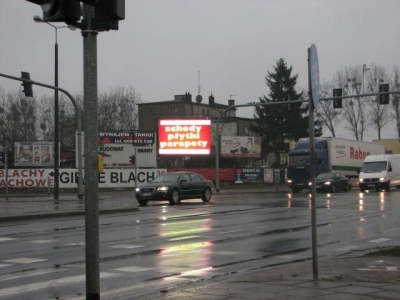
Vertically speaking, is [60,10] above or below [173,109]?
below

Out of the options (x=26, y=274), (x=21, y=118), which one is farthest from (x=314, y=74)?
(x=21, y=118)

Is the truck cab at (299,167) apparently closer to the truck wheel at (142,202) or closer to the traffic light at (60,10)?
the truck wheel at (142,202)

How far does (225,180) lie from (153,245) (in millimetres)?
47806

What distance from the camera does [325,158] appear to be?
48156 millimetres

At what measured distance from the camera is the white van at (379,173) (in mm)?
43812

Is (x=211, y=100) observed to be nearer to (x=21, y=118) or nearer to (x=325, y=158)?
(x=21, y=118)

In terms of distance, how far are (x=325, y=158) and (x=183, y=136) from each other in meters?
→ 14.7

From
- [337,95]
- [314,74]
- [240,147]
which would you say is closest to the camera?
[314,74]

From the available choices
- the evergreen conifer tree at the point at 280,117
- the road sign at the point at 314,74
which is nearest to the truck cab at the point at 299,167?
the evergreen conifer tree at the point at 280,117

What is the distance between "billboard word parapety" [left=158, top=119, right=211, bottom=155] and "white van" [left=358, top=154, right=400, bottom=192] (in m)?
16.9

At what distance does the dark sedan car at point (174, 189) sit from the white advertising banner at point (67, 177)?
18808mm

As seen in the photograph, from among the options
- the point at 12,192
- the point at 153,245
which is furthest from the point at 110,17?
the point at 12,192

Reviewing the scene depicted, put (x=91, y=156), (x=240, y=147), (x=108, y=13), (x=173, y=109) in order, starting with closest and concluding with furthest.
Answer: (x=108, y=13)
(x=91, y=156)
(x=240, y=147)
(x=173, y=109)

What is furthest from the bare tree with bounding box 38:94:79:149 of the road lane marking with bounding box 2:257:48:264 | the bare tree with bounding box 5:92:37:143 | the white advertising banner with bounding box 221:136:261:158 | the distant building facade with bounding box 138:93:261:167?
the road lane marking with bounding box 2:257:48:264
